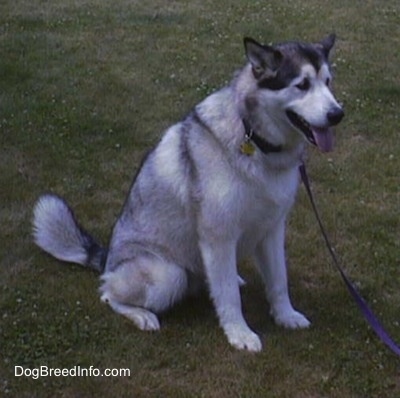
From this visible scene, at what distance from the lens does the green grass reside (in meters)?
4.51

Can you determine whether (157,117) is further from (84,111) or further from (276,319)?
(276,319)

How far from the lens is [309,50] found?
14.4 ft

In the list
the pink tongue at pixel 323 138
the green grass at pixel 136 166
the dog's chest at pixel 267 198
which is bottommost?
the green grass at pixel 136 166

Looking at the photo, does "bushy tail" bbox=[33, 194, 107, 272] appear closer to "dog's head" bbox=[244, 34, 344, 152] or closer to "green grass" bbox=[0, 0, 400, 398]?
"green grass" bbox=[0, 0, 400, 398]

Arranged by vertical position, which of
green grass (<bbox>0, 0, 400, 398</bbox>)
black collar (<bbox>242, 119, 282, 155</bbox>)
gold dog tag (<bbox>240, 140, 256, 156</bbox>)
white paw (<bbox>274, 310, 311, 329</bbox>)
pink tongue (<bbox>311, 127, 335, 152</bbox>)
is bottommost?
green grass (<bbox>0, 0, 400, 398</bbox>)

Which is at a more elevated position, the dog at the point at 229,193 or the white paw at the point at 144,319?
the dog at the point at 229,193

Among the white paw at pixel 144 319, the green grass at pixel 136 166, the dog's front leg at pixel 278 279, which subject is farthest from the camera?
the dog's front leg at pixel 278 279

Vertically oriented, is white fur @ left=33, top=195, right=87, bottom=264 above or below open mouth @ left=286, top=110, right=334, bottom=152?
below

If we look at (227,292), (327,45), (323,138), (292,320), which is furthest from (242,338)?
(327,45)

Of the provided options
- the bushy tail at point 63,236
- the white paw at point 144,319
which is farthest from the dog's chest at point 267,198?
the bushy tail at point 63,236

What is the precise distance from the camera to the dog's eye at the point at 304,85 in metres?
4.32

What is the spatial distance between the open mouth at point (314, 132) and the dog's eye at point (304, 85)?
5.2 inches

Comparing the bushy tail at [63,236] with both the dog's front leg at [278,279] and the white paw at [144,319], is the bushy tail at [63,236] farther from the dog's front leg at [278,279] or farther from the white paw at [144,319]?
the dog's front leg at [278,279]

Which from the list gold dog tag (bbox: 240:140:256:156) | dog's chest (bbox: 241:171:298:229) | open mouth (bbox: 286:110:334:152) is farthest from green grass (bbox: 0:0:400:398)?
open mouth (bbox: 286:110:334:152)
